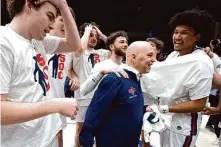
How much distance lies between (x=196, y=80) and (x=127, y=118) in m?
0.53

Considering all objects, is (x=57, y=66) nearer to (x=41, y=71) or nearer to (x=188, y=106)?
(x=188, y=106)

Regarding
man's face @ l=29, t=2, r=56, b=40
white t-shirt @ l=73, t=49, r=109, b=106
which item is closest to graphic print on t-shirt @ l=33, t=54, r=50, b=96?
man's face @ l=29, t=2, r=56, b=40

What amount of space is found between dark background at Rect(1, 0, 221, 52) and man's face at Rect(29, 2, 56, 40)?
9684 millimetres

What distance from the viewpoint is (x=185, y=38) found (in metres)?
2.19

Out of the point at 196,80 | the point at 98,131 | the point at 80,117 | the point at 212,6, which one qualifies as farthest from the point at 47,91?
the point at 212,6

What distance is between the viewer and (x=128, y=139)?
2004 mm

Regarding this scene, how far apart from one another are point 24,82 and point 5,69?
126 millimetres

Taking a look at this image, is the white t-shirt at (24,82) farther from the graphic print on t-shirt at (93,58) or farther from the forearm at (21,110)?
the graphic print on t-shirt at (93,58)

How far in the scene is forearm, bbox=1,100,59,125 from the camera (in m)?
0.98

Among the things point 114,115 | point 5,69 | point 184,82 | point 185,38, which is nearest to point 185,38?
point 185,38

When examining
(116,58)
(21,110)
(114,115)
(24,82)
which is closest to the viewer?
(21,110)

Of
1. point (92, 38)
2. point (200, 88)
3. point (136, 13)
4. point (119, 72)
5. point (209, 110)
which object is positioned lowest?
point (209, 110)

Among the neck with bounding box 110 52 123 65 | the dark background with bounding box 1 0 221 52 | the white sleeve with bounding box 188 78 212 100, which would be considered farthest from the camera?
the dark background with bounding box 1 0 221 52

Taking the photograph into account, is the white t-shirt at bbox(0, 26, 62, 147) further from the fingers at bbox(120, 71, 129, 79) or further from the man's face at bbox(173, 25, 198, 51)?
the man's face at bbox(173, 25, 198, 51)
